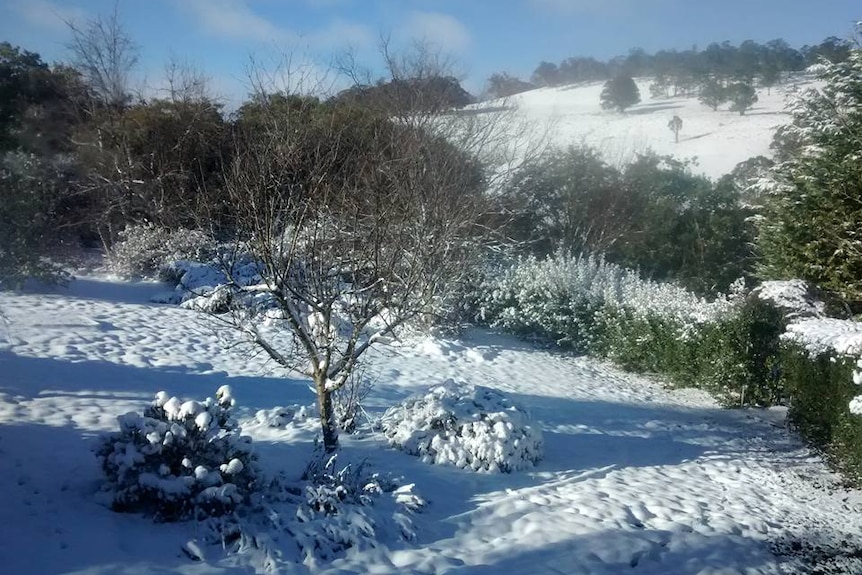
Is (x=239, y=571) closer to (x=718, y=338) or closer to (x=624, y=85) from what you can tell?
(x=718, y=338)

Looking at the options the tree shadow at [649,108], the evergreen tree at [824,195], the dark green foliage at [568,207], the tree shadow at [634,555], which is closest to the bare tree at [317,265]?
the tree shadow at [634,555]

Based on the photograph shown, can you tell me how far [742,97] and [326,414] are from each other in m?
37.4

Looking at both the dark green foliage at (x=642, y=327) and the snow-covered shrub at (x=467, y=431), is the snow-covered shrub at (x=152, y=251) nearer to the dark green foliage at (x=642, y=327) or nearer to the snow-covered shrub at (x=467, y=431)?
the dark green foliage at (x=642, y=327)

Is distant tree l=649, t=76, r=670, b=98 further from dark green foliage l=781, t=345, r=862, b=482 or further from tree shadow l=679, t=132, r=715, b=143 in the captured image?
dark green foliage l=781, t=345, r=862, b=482

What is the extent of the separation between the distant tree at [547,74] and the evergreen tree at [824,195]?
41.2 metres

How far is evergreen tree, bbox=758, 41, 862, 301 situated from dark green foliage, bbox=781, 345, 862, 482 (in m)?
3.18

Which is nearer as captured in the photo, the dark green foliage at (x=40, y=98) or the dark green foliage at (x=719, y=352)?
the dark green foliage at (x=719, y=352)

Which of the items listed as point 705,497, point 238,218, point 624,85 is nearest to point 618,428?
point 705,497

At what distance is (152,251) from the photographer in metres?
15.2

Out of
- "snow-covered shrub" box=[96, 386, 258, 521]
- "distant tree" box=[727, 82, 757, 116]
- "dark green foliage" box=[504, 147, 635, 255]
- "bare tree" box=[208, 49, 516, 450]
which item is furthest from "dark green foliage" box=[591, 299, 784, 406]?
"distant tree" box=[727, 82, 757, 116]

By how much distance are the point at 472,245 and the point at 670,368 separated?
4228 mm

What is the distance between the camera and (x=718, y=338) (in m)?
10.5

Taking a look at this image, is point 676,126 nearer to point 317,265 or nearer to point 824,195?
point 824,195

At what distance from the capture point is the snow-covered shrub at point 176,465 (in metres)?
4.73
